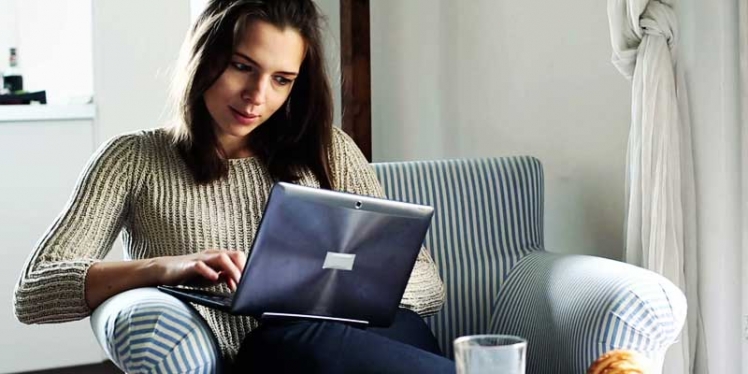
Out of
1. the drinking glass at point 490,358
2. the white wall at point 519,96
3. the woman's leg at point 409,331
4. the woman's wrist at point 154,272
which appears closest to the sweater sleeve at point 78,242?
the woman's wrist at point 154,272

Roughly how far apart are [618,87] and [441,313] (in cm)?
66

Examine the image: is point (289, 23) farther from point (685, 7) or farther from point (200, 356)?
point (685, 7)

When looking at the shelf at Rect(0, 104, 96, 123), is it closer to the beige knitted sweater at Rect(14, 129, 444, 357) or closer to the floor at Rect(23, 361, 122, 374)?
the floor at Rect(23, 361, 122, 374)

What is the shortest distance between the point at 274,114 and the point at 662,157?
73 centimetres

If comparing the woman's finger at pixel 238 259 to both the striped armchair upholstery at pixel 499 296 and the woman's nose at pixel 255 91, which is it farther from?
the woman's nose at pixel 255 91

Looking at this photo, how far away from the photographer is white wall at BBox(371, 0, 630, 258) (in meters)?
2.48

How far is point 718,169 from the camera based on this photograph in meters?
2.06

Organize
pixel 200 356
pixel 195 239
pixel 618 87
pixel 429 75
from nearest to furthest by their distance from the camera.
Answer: pixel 200 356 < pixel 195 239 < pixel 618 87 < pixel 429 75

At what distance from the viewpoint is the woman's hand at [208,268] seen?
5.20 ft


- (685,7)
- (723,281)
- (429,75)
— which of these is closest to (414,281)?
(723,281)

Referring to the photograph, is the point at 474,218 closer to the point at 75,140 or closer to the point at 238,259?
the point at 238,259

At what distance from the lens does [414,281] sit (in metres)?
1.91

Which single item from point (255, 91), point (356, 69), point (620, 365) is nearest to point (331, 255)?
point (255, 91)

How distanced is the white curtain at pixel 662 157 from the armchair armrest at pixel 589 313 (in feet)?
0.60
